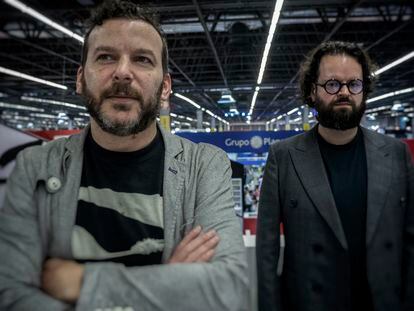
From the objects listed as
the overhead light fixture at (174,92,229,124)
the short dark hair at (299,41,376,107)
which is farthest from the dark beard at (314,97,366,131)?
the overhead light fixture at (174,92,229,124)

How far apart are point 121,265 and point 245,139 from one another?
15.1 feet

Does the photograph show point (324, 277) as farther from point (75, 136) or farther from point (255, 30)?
point (255, 30)

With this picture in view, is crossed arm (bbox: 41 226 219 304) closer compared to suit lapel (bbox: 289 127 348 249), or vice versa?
crossed arm (bbox: 41 226 219 304)

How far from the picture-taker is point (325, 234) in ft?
6.12

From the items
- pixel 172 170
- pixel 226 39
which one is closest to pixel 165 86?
pixel 172 170

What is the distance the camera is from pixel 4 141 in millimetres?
1990

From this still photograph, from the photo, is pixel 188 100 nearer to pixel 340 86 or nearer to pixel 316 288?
pixel 340 86

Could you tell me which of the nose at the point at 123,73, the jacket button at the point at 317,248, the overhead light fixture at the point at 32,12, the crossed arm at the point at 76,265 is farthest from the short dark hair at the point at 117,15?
the overhead light fixture at the point at 32,12

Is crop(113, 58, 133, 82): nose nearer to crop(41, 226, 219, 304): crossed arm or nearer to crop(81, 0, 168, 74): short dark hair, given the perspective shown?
crop(81, 0, 168, 74): short dark hair

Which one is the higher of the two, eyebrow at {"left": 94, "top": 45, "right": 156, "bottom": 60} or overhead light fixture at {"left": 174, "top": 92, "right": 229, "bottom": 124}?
overhead light fixture at {"left": 174, "top": 92, "right": 229, "bottom": 124}

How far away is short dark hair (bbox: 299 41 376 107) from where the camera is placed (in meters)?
2.04

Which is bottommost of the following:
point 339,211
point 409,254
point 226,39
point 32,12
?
point 409,254

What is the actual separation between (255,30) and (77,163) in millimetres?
10437

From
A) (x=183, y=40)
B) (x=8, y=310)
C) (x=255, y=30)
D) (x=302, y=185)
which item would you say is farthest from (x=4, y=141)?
(x=183, y=40)
